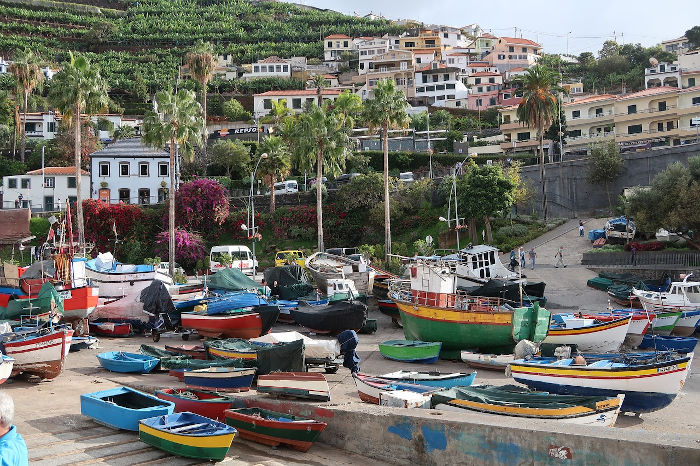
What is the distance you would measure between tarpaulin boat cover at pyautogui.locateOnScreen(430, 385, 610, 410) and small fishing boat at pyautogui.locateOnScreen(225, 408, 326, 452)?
3151 mm

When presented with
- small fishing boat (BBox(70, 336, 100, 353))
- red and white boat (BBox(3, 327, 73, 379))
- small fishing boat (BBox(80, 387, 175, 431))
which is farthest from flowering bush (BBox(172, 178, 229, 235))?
small fishing boat (BBox(80, 387, 175, 431))

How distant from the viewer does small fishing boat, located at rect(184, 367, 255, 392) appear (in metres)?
21.4

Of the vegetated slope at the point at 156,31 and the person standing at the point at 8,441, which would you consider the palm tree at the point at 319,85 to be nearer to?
the vegetated slope at the point at 156,31

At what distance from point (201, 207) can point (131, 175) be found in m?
Result: 10.4

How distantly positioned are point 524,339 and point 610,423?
10.4 meters

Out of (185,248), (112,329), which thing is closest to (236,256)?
(185,248)

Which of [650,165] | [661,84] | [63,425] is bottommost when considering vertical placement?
[63,425]

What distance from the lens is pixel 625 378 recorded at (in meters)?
20.5

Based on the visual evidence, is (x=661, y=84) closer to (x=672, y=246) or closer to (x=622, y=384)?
(x=672, y=246)

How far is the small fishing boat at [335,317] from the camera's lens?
32.7 meters

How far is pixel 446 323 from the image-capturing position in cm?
2942

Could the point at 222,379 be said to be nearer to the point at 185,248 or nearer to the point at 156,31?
the point at 185,248

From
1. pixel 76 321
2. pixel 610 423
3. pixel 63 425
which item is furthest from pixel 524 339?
pixel 76 321

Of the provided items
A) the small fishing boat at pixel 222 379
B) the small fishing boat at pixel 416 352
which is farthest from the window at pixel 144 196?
the small fishing boat at pixel 222 379
